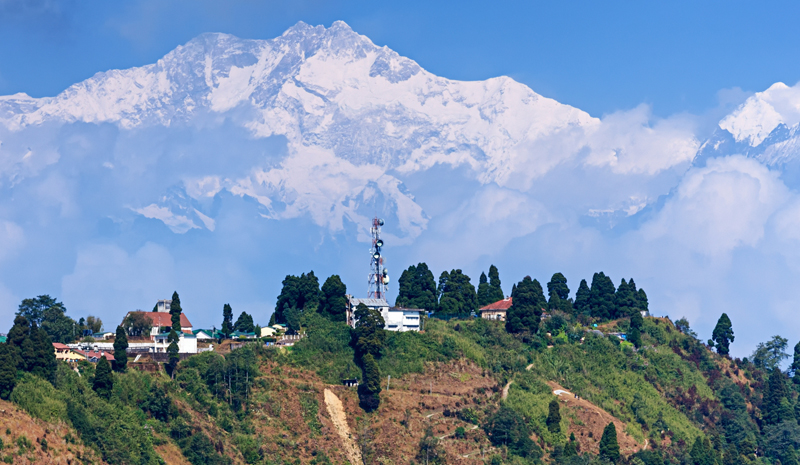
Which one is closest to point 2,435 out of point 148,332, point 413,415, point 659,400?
point 148,332

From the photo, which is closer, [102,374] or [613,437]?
[102,374]

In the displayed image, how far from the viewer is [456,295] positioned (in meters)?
189

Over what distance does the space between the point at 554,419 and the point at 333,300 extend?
36081 mm

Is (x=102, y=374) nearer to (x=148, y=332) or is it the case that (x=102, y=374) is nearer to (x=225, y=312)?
(x=148, y=332)

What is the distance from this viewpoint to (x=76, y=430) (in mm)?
126188

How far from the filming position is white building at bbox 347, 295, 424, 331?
175m

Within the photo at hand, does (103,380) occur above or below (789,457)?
above

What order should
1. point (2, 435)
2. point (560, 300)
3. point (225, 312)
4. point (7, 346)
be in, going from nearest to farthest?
point (2, 435) → point (7, 346) → point (225, 312) → point (560, 300)

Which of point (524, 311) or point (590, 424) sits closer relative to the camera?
point (590, 424)

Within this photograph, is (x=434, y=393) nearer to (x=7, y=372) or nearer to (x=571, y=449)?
Answer: (x=571, y=449)

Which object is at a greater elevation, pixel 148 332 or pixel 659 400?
pixel 148 332

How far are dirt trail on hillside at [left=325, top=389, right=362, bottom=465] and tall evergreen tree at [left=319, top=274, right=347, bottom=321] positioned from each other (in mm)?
17336

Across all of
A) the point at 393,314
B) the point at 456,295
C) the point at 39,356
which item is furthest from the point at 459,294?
the point at 39,356

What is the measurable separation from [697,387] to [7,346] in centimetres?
10718
